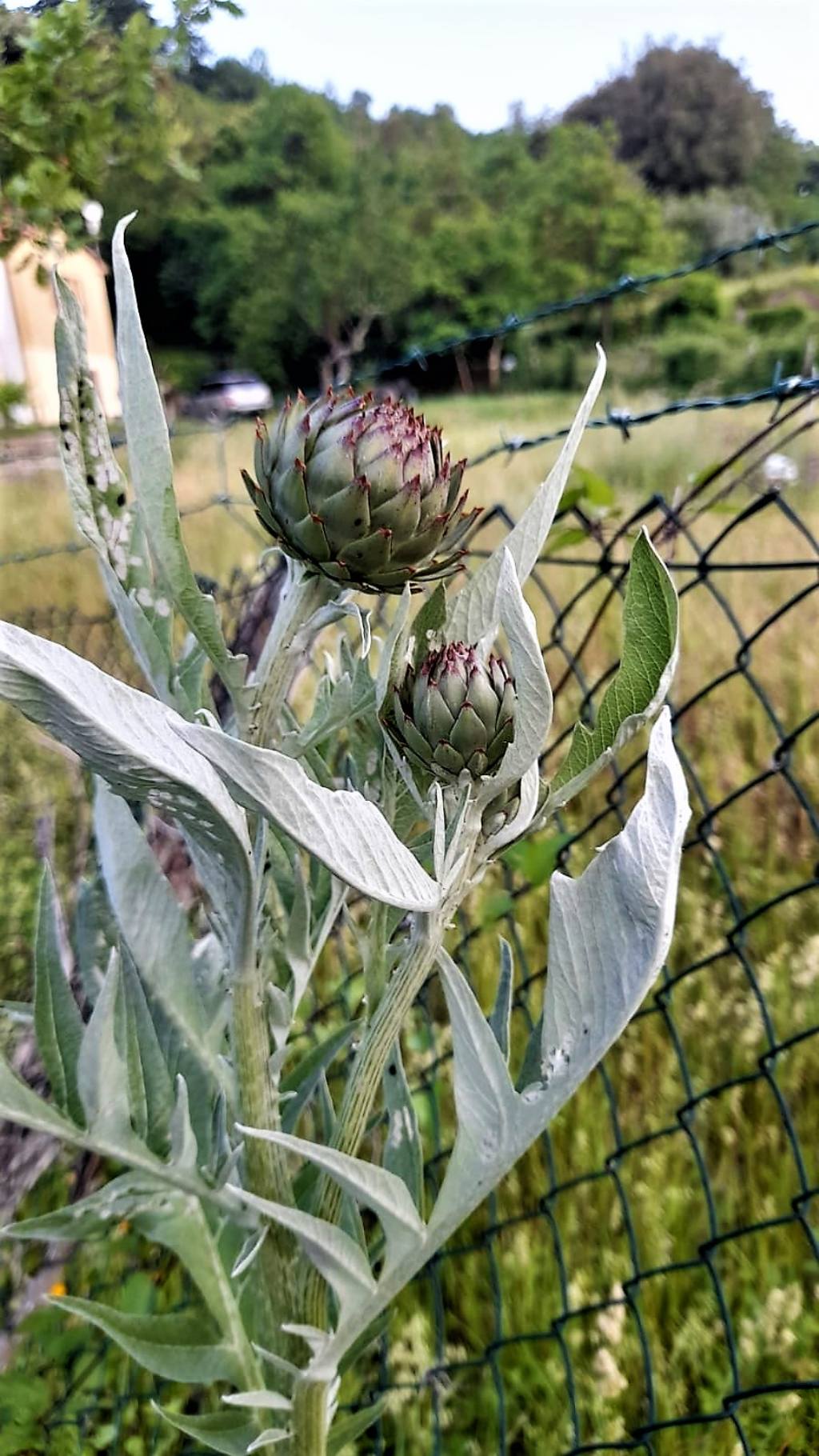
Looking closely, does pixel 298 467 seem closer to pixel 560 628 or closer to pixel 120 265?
pixel 120 265

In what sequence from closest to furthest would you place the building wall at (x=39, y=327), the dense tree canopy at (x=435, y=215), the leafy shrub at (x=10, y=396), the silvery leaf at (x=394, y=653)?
the silvery leaf at (x=394, y=653), the leafy shrub at (x=10, y=396), the building wall at (x=39, y=327), the dense tree canopy at (x=435, y=215)

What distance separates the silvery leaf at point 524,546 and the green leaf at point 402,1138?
0.69 ft

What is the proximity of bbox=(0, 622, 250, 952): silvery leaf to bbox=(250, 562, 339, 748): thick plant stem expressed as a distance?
89mm

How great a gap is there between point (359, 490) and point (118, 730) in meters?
0.15

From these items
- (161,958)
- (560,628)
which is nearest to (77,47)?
(560,628)

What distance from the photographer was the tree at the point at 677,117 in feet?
55.1

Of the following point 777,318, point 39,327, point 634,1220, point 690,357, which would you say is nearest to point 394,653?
point 634,1220

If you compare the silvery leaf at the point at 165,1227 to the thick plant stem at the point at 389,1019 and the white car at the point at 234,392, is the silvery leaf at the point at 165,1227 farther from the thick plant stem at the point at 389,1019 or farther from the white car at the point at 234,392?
the white car at the point at 234,392

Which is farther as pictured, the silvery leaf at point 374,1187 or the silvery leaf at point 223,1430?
the silvery leaf at point 223,1430

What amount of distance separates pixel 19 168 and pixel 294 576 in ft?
3.06

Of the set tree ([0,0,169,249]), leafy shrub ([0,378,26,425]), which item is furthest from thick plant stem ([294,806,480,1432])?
leafy shrub ([0,378,26,425])

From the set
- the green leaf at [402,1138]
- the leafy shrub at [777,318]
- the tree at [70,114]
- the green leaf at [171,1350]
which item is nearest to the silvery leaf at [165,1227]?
the green leaf at [171,1350]

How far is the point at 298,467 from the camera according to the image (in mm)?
389

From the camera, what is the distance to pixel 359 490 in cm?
38
